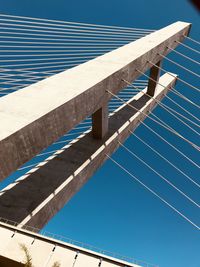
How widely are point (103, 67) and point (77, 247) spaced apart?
7.42 meters

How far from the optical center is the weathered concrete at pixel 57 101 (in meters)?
8.10

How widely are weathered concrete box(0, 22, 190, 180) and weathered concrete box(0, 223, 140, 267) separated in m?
1.77

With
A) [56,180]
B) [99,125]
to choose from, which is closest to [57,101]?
[56,180]

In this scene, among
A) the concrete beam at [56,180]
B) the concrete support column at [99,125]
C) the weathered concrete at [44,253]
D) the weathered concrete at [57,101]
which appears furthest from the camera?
the concrete support column at [99,125]

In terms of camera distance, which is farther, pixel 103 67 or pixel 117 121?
pixel 117 121

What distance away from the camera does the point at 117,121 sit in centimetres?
1861

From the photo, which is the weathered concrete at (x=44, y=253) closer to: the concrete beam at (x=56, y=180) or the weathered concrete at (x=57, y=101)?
the weathered concrete at (x=57, y=101)

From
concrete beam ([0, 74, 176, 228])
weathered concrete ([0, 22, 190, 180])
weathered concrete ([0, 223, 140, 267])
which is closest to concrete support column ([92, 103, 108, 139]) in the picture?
concrete beam ([0, 74, 176, 228])

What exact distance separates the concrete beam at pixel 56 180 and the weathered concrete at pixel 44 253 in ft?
10.4

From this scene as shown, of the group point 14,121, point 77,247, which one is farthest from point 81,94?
point 77,247

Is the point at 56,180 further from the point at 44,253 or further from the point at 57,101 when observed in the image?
the point at 44,253

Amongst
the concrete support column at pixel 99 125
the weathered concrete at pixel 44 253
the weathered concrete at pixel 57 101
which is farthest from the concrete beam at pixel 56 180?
the weathered concrete at pixel 44 253

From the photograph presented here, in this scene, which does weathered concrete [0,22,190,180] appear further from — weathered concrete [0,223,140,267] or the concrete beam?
the concrete beam

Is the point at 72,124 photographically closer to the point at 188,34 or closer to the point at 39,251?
the point at 39,251
